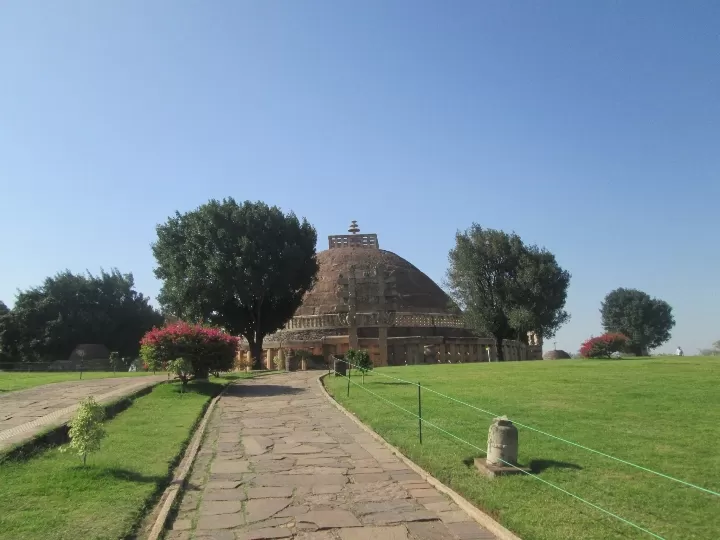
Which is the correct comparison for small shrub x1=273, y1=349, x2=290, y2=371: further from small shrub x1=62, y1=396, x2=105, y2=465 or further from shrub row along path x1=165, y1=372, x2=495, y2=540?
small shrub x1=62, y1=396, x2=105, y2=465

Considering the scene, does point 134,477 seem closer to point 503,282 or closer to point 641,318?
point 503,282

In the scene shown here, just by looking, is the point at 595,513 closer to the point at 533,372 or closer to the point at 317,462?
the point at 317,462

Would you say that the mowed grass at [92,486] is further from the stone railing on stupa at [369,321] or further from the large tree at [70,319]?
the large tree at [70,319]

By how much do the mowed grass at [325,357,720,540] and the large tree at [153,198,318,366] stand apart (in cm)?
1437

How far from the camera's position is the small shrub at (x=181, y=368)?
14.5 metres

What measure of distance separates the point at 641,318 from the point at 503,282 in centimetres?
3797

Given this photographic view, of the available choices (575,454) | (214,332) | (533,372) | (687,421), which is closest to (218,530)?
(575,454)

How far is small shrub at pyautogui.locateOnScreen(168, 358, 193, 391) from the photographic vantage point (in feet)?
47.7

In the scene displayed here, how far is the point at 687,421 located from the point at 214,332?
12084 mm

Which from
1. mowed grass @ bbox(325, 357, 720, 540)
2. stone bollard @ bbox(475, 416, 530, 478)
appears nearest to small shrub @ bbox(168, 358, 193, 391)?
mowed grass @ bbox(325, 357, 720, 540)

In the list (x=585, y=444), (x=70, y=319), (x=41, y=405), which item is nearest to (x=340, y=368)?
(x=41, y=405)

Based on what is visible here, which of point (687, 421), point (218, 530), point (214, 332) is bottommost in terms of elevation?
point (218, 530)

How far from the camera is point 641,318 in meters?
63.8

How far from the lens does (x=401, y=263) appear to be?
4634 cm
